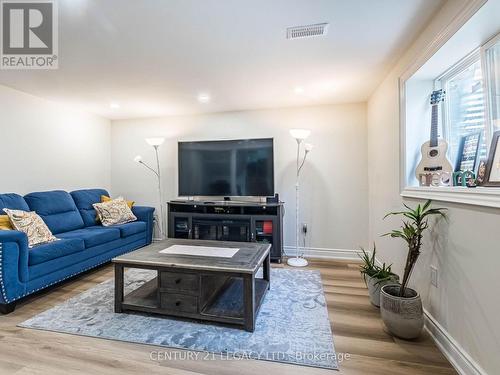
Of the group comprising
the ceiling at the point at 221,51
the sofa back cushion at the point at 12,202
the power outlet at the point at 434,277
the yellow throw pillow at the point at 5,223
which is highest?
the ceiling at the point at 221,51

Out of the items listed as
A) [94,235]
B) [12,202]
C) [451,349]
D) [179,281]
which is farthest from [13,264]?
[451,349]

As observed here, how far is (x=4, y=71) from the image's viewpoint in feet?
8.69

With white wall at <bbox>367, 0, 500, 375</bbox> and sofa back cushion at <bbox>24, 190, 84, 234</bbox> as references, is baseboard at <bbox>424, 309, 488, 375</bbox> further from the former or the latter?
sofa back cushion at <bbox>24, 190, 84, 234</bbox>

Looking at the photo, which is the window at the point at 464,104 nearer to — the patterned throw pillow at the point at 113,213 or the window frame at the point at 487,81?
the window frame at the point at 487,81

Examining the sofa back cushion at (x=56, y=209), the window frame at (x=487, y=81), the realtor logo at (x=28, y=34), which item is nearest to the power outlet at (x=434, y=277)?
the window frame at (x=487, y=81)

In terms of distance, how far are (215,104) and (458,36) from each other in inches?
113

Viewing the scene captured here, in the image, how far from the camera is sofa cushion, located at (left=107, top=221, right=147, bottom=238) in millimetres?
3527

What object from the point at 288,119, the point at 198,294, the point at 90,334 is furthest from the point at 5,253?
the point at 288,119

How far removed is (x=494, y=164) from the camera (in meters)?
1.50

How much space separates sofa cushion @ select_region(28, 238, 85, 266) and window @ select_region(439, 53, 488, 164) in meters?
3.64

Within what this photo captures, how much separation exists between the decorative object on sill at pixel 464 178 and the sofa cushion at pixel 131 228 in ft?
12.1

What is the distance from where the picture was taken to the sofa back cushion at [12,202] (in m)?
2.77

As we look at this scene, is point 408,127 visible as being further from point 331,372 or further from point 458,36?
point 331,372

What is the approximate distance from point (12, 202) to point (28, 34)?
1832mm
